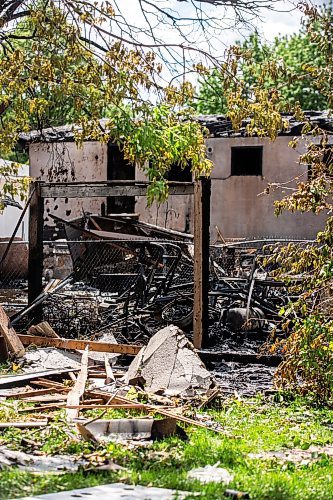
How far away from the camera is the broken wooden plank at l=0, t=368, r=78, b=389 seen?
8.85m

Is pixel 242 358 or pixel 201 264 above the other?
pixel 201 264

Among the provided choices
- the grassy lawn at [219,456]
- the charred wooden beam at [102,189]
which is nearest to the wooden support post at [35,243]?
the charred wooden beam at [102,189]

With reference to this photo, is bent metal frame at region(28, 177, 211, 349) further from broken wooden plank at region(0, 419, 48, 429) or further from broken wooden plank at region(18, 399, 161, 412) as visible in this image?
broken wooden plank at region(0, 419, 48, 429)

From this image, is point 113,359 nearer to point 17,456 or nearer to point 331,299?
point 331,299

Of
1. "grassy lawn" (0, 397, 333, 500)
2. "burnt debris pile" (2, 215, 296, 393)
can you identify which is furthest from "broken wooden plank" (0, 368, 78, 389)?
"burnt debris pile" (2, 215, 296, 393)

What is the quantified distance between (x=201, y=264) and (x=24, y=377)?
323 centimetres

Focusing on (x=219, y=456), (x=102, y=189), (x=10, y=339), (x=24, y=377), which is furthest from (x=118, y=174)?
(x=219, y=456)

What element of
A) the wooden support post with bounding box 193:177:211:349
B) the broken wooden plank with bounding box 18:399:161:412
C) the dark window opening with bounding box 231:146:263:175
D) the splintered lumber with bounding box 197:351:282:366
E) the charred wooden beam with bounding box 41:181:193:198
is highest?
the dark window opening with bounding box 231:146:263:175

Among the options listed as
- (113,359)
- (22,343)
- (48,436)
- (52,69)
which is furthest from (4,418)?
(52,69)

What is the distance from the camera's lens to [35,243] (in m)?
12.7

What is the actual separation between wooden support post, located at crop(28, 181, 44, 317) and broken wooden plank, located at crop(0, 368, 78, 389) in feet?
11.1

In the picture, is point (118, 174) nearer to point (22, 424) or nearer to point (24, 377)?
point (24, 377)

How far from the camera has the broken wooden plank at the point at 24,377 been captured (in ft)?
29.0

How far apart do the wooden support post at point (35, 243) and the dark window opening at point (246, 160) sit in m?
11.9
